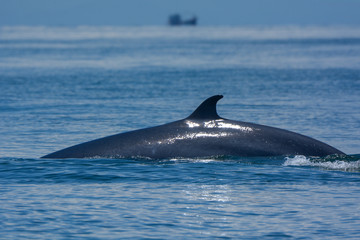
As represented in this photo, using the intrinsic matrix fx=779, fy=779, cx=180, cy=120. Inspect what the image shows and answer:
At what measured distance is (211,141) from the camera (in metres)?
12.7

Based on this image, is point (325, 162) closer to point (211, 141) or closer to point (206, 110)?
point (211, 141)

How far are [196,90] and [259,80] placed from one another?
16.9 ft

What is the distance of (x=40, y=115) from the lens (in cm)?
2164

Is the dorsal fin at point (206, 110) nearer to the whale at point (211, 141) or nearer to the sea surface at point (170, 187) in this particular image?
the whale at point (211, 141)

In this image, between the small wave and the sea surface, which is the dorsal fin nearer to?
the sea surface

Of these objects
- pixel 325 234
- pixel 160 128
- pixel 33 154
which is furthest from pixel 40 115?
pixel 325 234

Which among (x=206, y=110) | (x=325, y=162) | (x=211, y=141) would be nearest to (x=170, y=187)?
(x=211, y=141)

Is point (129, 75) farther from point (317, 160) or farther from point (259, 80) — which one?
point (317, 160)

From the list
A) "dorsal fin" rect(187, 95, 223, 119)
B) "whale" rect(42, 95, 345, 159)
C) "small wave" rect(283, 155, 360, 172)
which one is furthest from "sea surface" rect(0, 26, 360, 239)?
"dorsal fin" rect(187, 95, 223, 119)

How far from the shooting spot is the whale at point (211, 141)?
41.4ft

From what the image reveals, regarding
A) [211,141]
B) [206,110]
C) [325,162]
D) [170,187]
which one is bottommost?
[170,187]

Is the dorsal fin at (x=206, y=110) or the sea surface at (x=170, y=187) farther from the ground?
the dorsal fin at (x=206, y=110)

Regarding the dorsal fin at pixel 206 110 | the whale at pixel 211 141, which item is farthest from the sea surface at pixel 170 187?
the dorsal fin at pixel 206 110

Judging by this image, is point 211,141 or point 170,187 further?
point 211,141
